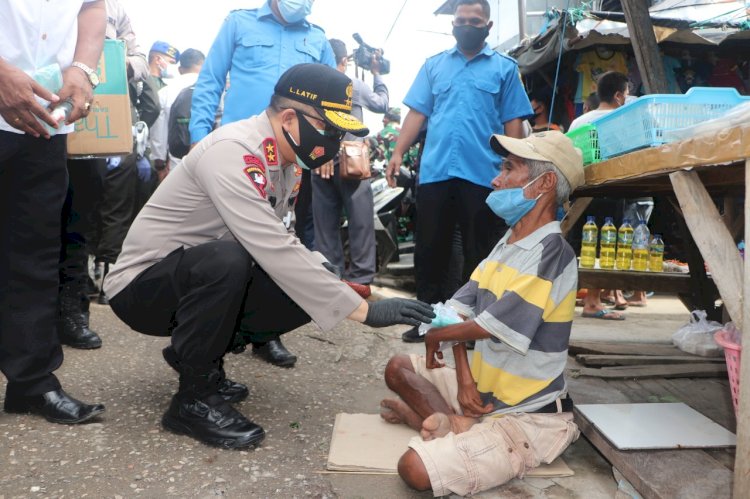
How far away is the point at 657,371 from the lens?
3039mm

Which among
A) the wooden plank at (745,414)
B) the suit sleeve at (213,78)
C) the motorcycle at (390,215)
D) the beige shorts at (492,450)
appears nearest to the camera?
the wooden plank at (745,414)

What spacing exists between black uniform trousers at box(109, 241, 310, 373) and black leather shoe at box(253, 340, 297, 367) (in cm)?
85

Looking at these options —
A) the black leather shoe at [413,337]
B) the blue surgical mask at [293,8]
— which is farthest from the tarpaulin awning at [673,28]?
the black leather shoe at [413,337]

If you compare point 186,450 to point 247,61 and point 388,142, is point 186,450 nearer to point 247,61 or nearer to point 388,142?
point 247,61

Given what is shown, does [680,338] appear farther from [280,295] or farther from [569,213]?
[280,295]

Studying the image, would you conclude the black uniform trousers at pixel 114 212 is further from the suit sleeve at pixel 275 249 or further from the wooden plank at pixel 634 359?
the wooden plank at pixel 634 359

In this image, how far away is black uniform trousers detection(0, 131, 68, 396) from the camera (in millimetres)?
2143

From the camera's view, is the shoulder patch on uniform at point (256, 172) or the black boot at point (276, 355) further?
the black boot at point (276, 355)

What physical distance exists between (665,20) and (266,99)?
441 cm

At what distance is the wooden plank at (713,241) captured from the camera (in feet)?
4.88

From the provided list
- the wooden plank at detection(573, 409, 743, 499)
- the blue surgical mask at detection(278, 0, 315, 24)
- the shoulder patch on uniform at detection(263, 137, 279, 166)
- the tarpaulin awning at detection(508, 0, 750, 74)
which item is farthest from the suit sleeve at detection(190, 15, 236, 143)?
the tarpaulin awning at detection(508, 0, 750, 74)

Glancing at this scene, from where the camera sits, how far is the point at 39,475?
6.02 feet

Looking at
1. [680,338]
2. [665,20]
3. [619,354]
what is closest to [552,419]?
[619,354]

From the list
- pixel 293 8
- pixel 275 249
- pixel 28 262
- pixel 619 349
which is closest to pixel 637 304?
pixel 619 349
